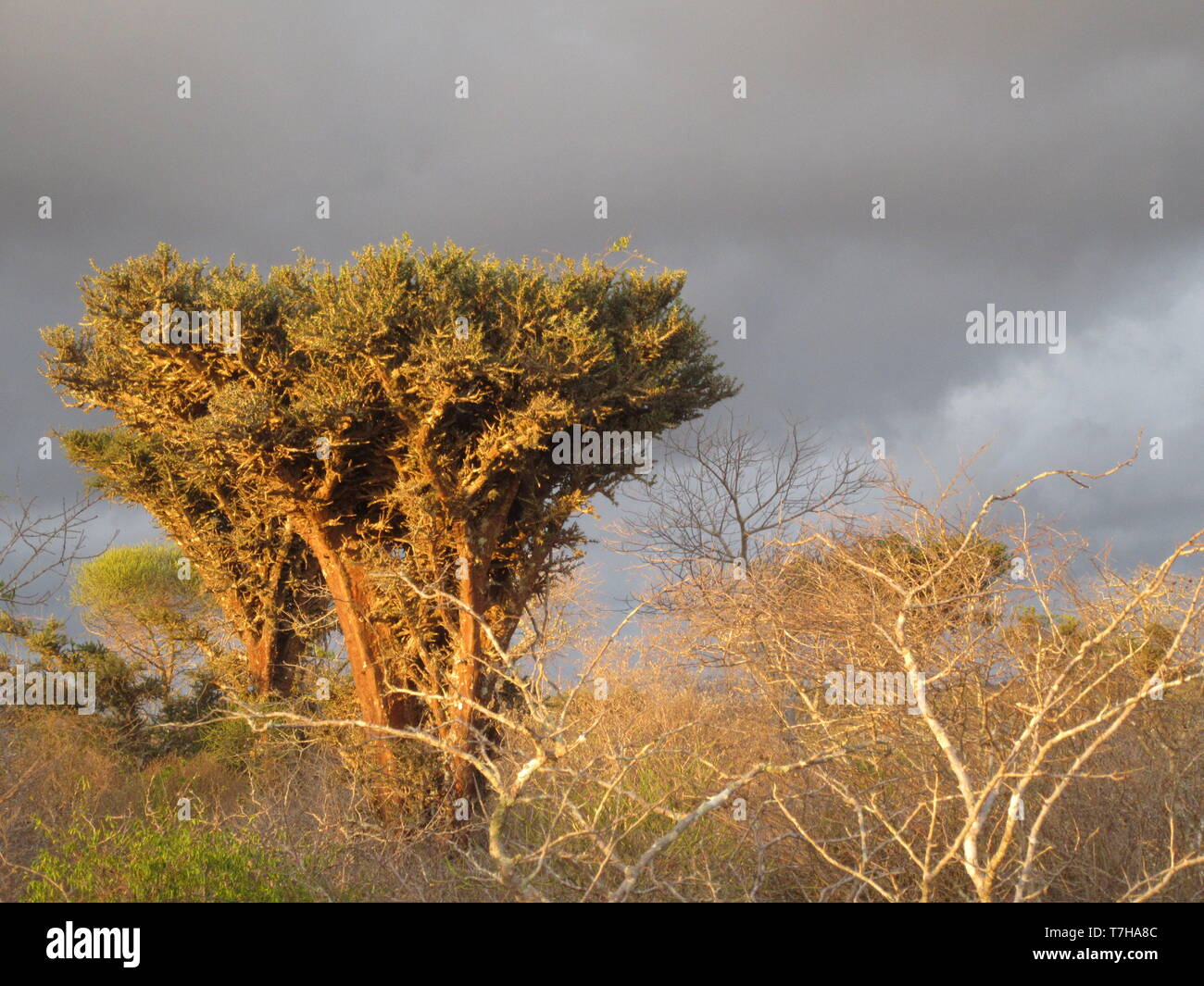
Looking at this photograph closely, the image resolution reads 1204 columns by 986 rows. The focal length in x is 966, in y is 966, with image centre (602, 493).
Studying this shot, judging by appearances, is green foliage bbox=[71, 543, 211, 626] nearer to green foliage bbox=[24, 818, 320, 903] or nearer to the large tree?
the large tree

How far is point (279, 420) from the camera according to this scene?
11.8m

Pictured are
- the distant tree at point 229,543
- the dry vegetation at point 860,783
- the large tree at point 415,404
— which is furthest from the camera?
the distant tree at point 229,543

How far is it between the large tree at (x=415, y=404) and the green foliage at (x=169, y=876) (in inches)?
127

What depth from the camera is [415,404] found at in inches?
469

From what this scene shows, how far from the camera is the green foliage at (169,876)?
7.06 m

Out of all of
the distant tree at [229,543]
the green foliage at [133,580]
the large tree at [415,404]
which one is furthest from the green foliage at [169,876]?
the green foliage at [133,580]

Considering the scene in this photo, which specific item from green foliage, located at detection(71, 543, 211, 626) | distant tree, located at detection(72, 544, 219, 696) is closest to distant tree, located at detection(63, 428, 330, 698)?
distant tree, located at detection(72, 544, 219, 696)

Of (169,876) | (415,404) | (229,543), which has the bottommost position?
(169,876)

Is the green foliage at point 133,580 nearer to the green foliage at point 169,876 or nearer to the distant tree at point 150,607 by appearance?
the distant tree at point 150,607

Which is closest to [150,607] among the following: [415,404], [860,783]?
[415,404]

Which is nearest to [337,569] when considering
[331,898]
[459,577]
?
[459,577]

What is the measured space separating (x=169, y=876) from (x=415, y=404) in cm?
623

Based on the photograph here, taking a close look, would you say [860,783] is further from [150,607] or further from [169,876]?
[150,607]
